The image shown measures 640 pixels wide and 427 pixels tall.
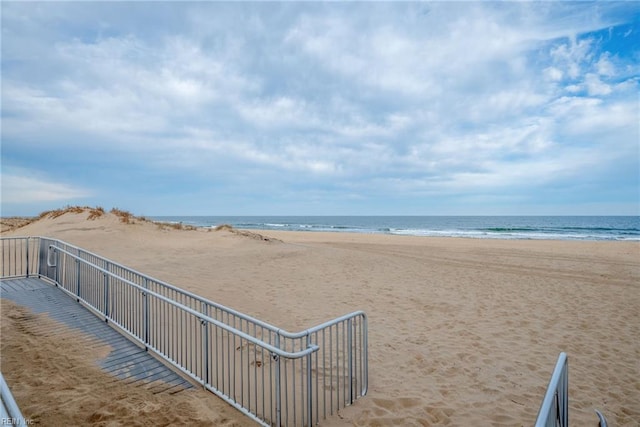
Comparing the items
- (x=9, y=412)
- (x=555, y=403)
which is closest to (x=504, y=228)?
(x=555, y=403)

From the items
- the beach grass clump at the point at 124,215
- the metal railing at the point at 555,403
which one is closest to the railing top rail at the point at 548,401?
the metal railing at the point at 555,403

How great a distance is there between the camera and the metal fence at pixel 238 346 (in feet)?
14.6

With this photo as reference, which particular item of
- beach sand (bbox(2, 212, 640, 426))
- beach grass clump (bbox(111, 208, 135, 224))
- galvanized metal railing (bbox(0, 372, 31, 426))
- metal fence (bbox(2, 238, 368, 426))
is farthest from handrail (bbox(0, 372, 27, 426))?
beach grass clump (bbox(111, 208, 135, 224))

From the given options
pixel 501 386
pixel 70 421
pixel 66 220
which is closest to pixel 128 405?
pixel 70 421

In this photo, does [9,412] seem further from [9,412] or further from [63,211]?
[63,211]

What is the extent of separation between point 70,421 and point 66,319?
13.2ft

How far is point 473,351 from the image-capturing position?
6.88m

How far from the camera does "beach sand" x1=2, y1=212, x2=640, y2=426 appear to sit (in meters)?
5.14

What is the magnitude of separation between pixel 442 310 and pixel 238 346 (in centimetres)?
530

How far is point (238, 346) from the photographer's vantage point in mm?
7020

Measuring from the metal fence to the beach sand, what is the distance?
1.24 ft

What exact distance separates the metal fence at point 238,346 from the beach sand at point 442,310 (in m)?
0.38

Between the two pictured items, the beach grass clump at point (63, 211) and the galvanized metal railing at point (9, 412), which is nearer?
the galvanized metal railing at point (9, 412)

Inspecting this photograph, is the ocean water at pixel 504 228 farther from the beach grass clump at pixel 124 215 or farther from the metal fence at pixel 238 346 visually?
the metal fence at pixel 238 346
